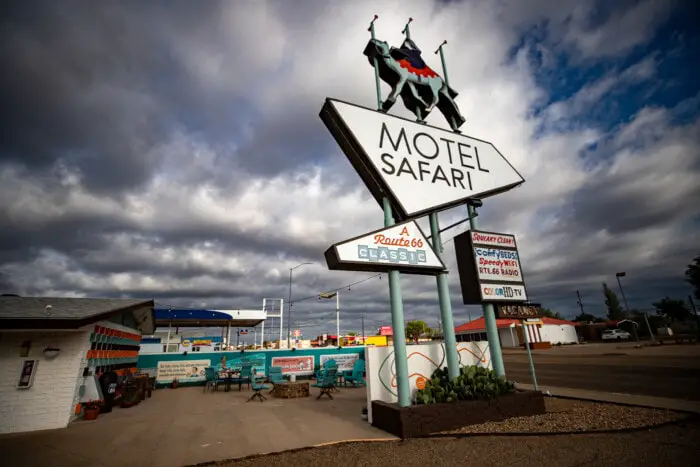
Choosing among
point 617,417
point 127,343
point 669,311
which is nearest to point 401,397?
point 617,417

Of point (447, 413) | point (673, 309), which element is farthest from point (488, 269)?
point (673, 309)

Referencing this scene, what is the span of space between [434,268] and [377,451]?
4136 mm

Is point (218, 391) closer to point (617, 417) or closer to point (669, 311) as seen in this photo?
point (617, 417)

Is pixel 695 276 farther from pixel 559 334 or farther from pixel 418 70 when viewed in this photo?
pixel 418 70

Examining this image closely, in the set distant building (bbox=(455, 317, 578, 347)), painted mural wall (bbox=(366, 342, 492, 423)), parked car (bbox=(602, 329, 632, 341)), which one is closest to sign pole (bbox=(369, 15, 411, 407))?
painted mural wall (bbox=(366, 342, 492, 423))

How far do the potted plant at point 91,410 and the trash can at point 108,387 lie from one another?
58 centimetres

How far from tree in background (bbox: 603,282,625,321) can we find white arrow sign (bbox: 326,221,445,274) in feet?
382

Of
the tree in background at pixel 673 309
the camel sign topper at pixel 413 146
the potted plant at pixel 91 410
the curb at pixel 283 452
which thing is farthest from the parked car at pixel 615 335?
the potted plant at pixel 91 410

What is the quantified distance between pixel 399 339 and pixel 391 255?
190 cm

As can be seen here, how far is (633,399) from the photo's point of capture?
8.86m

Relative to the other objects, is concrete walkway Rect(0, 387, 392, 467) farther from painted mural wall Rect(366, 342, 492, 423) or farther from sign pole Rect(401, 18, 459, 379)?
sign pole Rect(401, 18, 459, 379)

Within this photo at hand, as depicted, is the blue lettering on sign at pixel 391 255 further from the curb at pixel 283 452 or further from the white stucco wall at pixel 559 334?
the white stucco wall at pixel 559 334

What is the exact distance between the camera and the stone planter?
6.53 metres

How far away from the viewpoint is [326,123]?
8.27m
